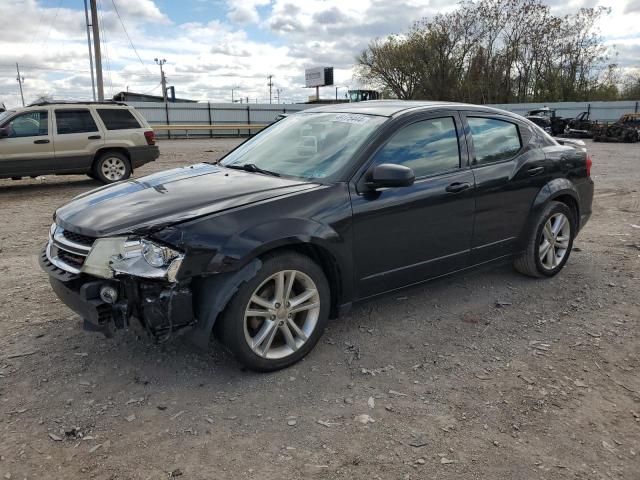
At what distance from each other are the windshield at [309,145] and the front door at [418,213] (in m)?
0.23

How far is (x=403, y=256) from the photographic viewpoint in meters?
3.78

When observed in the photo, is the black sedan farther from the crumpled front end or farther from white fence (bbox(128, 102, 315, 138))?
white fence (bbox(128, 102, 315, 138))

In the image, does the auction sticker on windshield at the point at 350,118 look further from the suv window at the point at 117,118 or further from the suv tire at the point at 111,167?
the suv window at the point at 117,118

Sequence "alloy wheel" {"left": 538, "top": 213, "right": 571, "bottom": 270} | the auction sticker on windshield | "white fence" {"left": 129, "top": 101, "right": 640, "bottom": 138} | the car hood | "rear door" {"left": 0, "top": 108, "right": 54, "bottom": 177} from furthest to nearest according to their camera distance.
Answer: "white fence" {"left": 129, "top": 101, "right": 640, "bottom": 138} → "rear door" {"left": 0, "top": 108, "right": 54, "bottom": 177} → "alloy wheel" {"left": 538, "top": 213, "right": 571, "bottom": 270} → the auction sticker on windshield → the car hood

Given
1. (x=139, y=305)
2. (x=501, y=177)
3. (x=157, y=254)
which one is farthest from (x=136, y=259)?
(x=501, y=177)

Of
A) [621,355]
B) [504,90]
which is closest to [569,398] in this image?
[621,355]

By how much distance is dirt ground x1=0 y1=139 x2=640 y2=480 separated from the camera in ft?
8.25

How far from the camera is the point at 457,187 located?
4.01m

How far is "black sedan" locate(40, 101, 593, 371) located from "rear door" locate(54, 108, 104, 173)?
7712 millimetres

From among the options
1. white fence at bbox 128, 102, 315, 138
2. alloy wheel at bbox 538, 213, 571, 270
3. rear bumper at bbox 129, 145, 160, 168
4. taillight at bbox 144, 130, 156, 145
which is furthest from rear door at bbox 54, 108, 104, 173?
white fence at bbox 128, 102, 315, 138

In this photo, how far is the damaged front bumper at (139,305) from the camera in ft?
9.34

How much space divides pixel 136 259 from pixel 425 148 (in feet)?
7.48

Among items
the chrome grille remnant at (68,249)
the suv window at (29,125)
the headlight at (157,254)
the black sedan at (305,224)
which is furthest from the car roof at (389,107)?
the suv window at (29,125)

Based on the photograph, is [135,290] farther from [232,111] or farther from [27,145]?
[232,111]
